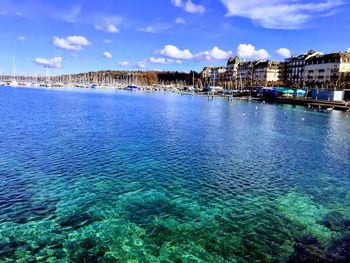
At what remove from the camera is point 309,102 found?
122m

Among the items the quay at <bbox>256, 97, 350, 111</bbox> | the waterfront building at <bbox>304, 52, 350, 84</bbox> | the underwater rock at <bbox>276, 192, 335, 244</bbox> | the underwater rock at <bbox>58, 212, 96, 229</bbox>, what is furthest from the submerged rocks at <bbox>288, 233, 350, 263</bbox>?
the waterfront building at <bbox>304, 52, 350, 84</bbox>

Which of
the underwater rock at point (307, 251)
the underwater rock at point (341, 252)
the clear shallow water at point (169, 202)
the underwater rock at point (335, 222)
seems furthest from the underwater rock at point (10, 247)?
the underwater rock at point (335, 222)

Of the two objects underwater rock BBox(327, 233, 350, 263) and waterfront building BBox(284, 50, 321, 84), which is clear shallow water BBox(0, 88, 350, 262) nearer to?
underwater rock BBox(327, 233, 350, 263)

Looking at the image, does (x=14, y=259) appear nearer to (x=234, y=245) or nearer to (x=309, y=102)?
(x=234, y=245)

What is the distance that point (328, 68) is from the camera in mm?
161375

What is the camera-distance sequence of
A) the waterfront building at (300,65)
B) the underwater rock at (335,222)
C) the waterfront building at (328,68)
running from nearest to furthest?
the underwater rock at (335,222), the waterfront building at (328,68), the waterfront building at (300,65)

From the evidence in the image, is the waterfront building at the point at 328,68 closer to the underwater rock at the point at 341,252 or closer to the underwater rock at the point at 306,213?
the underwater rock at the point at 306,213

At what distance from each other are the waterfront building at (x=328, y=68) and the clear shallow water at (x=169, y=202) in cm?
13183

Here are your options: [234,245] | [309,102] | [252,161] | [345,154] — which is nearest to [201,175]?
[252,161]

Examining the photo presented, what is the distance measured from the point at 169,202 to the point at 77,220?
614cm

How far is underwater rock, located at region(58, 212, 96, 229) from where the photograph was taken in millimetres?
17536

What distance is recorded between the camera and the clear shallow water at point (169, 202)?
1557 cm

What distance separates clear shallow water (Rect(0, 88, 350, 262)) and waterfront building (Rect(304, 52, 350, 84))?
13183 cm

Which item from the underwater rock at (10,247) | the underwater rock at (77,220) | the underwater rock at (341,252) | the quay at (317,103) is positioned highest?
the quay at (317,103)
